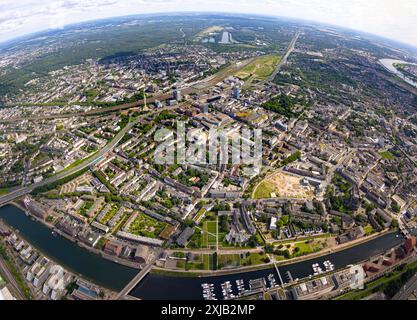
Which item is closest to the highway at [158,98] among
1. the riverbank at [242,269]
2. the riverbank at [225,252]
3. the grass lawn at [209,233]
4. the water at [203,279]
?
the riverbank at [225,252]

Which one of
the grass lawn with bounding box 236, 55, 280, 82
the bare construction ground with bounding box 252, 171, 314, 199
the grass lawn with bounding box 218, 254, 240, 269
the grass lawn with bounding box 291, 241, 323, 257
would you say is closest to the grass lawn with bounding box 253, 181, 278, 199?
the bare construction ground with bounding box 252, 171, 314, 199

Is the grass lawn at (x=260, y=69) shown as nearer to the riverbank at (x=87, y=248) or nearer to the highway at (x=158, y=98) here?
the highway at (x=158, y=98)

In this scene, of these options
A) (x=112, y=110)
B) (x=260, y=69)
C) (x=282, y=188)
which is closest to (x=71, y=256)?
(x=282, y=188)

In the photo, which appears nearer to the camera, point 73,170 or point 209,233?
point 209,233

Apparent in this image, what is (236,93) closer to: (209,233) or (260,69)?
(260,69)

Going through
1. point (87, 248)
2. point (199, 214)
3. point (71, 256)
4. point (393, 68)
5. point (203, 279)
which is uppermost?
point (199, 214)

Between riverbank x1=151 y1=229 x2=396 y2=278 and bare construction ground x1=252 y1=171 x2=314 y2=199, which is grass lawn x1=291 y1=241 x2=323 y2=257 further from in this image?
bare construction ground x1=252 y1=171 x2=314 y2=199

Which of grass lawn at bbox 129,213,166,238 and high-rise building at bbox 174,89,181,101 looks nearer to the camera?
grass lawn at bbox 129,213,166,238
